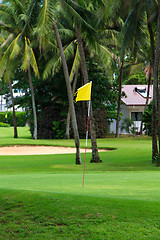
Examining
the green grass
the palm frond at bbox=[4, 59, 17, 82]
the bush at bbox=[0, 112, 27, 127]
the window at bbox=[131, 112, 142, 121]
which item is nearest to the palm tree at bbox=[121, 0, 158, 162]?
the palm frond at bbox=[4, 59, 17, 82]

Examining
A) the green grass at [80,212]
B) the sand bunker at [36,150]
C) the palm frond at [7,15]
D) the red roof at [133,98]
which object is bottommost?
the sand bunker at [36,150]

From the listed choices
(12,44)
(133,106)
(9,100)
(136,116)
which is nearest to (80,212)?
(12,44)

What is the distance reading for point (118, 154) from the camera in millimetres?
25172

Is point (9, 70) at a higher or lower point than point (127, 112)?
higher

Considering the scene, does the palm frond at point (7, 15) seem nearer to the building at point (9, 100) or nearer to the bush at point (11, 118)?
the building at point (9, 100)

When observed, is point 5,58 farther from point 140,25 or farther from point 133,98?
point 133,98

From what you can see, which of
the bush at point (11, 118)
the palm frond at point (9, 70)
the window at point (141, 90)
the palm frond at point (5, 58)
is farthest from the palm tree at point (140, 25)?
the bush at point (11, 118)

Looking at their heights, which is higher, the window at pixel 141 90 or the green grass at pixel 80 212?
the window at pixel 141 90

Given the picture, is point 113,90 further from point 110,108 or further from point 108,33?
point 108,33

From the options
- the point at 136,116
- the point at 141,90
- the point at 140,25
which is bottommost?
the point at 136,116

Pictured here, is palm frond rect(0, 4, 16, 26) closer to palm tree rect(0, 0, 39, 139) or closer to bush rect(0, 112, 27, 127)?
palm tree rect(0, 0, 39, 139)

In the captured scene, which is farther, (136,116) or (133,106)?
(136,116)

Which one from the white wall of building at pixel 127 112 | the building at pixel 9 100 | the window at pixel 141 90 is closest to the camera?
the building at pixel 9 100

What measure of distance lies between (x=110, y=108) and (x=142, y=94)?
8714mm
